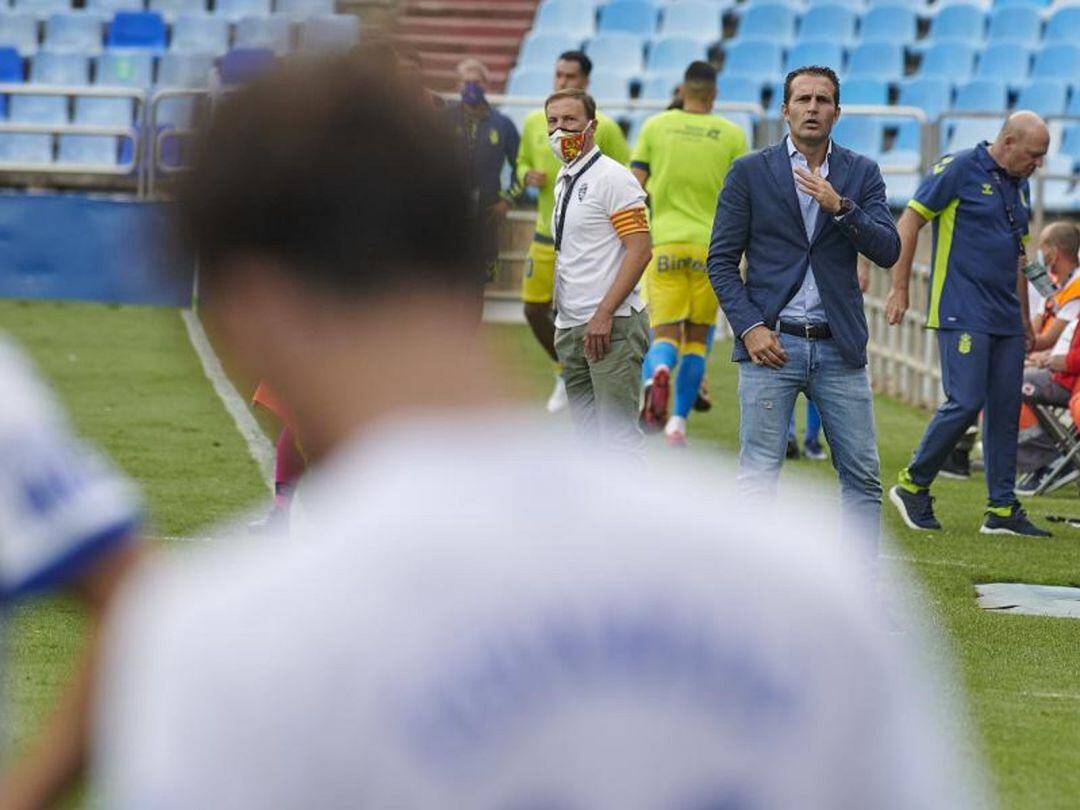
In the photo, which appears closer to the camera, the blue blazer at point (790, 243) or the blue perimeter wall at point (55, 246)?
the blue blazer at point (790, 243)

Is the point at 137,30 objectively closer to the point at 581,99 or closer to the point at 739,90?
the point at 739,90

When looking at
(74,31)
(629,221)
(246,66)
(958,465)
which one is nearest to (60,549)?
(246,66)

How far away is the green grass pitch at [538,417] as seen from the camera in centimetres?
595

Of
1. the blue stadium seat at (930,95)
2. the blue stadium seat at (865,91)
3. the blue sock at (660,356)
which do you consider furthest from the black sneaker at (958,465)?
the blue stadium seat at (865,91)

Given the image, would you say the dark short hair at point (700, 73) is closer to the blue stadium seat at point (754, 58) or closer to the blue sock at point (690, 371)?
the blue sock at point (690, 371)

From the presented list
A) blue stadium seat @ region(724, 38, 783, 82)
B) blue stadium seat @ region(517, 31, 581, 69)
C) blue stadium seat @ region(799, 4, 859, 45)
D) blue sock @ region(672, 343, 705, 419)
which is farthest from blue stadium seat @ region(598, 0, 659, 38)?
blue sock @ region(672, 343, 705, 419)

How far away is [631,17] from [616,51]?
0.85m

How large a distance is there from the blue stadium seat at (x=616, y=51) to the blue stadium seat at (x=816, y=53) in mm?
1566

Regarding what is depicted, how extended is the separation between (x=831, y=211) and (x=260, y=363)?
6273 mm

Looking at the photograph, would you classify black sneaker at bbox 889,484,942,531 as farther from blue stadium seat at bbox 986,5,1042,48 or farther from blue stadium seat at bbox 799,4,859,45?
blue stadium seat at bbox 799,4,859,45

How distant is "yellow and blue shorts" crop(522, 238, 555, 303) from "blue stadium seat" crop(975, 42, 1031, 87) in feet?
35.7

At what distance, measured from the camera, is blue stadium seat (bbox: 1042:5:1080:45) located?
23.2 m

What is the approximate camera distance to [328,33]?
5.45 feet

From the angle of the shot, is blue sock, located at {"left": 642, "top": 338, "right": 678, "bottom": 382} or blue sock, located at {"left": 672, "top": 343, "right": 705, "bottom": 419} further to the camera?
blue sock, located at {"left": 672, "top": 343, "right": 705, "bottom": 419}
